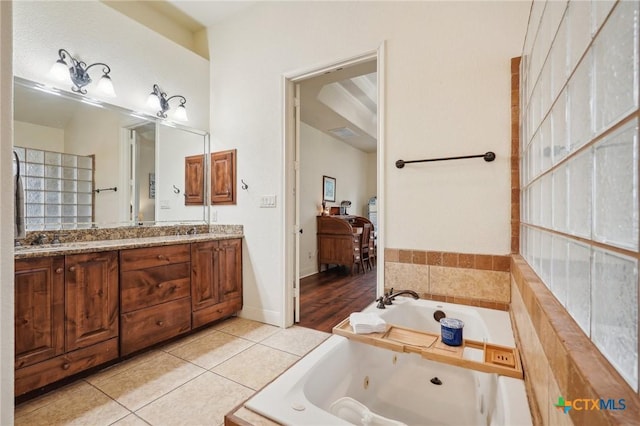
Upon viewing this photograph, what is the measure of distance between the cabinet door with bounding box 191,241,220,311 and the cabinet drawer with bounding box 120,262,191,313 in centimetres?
6

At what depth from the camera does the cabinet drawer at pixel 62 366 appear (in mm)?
1462

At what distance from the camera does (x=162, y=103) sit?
2.65 metres

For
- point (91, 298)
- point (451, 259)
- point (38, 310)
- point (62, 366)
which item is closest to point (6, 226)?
point (38, 310)

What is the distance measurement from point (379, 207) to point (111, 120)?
233cm

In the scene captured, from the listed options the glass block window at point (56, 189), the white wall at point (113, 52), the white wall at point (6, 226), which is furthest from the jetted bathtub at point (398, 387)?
the white wall at point (113, 52)

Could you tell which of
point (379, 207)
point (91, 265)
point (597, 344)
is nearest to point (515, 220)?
point (379, 207)

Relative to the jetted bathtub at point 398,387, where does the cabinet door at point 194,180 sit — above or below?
above

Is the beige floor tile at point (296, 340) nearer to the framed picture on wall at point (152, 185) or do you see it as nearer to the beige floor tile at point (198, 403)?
the beige floor tile at point (198, 403)

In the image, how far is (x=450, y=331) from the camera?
1.20m

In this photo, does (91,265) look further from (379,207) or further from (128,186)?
(379,207)

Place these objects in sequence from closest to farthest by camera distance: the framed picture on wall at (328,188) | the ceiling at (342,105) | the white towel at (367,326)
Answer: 1. the white towel at (367,326)
2. the ceiling at (342,105)
3. the framed picture on wall at (328,188)

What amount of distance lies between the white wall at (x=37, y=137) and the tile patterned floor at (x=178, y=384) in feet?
5.22

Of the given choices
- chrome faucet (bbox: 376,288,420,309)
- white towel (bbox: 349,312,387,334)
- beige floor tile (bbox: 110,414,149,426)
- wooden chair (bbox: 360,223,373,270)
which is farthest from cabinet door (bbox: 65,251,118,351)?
wooden chair (bbox: 360,223,373,270)

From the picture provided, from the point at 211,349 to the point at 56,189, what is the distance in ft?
5.37
